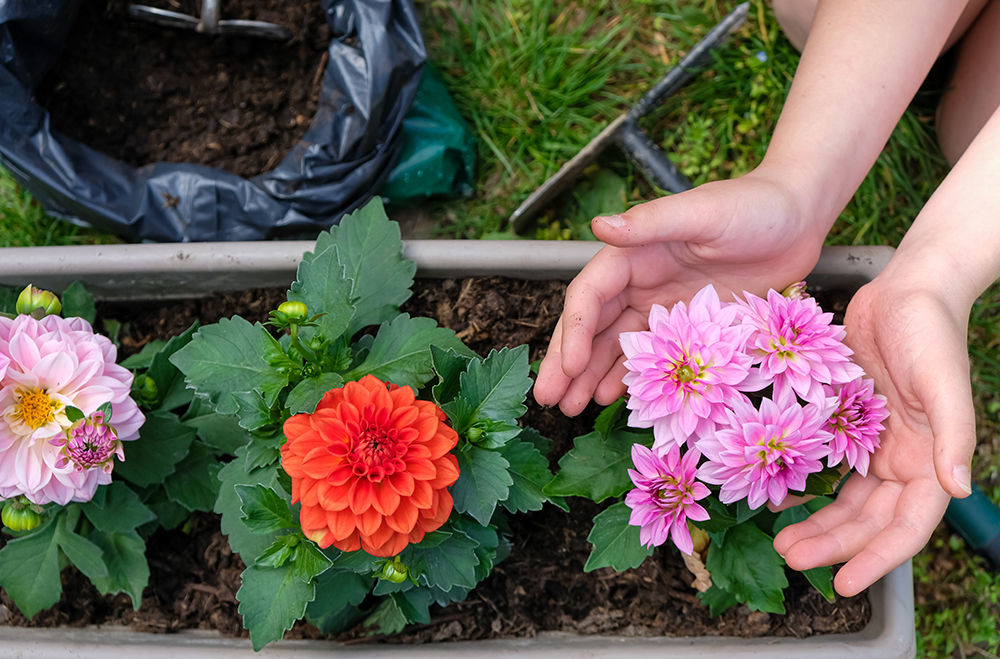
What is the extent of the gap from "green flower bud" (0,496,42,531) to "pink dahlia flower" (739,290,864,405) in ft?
3.59

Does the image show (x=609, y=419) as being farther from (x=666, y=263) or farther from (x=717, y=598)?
(x=717, y=598)

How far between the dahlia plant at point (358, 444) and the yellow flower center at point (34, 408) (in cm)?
18

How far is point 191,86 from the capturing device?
1867mm

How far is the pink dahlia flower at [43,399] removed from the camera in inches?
36.2

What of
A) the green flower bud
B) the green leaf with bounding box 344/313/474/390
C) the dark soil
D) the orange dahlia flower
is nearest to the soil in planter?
the green leaf with bounding box 344/313/474/390

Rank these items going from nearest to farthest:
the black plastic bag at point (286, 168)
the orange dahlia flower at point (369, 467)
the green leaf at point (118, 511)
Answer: the orange dahlia flower at point (369, 467), the green leaf at point (118, 511), the black plastic bag at point (286, 168)

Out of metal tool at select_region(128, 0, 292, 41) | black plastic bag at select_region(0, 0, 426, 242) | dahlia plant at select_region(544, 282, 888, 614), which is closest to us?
dahlia plant at select_region(544, 282, 888, 614)

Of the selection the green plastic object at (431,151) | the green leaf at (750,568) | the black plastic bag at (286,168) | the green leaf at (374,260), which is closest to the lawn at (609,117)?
the green plastic object at (431,151)

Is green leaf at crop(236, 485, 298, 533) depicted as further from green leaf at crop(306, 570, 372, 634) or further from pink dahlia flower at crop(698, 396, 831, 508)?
pink dahlia flower at crop(698, 396, 831, 508)

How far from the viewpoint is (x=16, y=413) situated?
941 millimetres

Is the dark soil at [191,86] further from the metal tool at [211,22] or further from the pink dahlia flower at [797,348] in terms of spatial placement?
the pink dahlia flower at [797,348]

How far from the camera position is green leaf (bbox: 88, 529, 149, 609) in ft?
3.80

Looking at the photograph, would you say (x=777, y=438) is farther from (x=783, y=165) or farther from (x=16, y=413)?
(x=16, y=413)

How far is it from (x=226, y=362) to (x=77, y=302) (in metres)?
0.42
